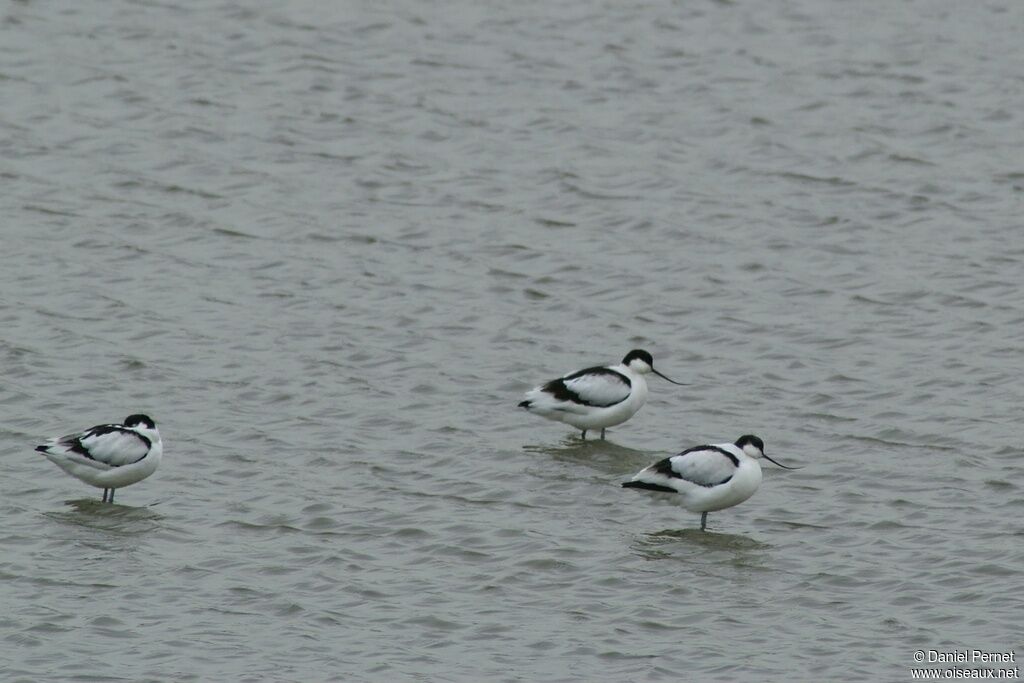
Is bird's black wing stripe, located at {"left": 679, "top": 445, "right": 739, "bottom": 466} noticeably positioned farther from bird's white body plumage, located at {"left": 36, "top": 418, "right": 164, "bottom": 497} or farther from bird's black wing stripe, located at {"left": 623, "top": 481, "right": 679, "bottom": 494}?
bird's white body plumage, located at {"left": 36, "top": 418, "right": 164, "bottom": 497}

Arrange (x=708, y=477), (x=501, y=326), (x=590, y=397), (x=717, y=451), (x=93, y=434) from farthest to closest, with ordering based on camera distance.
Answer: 1. (x=501, y=326)
2. (x=590, y=397)
3. (x=717, y=451)
4. (x=93, y=434)
5. (x=708, y=477)

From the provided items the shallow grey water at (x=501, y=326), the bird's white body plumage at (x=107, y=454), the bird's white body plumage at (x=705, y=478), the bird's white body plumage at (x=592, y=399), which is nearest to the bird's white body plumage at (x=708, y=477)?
the bird's white body plumage at (x=705, y=478)

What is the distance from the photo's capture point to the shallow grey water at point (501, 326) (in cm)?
1520

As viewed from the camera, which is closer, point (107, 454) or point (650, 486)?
point (107, 454)

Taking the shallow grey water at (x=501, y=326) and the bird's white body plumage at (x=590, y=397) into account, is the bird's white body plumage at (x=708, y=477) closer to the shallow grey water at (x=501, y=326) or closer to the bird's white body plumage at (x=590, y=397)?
the shallow grey water at (x=501, y=326)

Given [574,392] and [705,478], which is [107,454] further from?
[705,478]

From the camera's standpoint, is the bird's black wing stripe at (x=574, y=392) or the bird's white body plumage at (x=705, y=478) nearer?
the bird's white body plumage at (x=705, y=478)

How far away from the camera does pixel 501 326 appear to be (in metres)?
22.5

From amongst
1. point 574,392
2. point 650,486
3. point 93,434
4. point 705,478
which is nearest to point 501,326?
point 574,392

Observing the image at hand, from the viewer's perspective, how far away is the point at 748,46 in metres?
31.0

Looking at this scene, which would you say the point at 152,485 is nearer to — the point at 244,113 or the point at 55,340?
the point at 55,340

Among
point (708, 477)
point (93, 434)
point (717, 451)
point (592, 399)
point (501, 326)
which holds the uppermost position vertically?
point (501, 326)

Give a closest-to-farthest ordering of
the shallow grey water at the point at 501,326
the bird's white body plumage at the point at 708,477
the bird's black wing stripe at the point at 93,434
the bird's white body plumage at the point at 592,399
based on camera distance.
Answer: the shallow grey water at the point at 501,326 → the bird's white body plumage at the point at 708,477 → the bird's black wing stripe at the point at 93,434 → the bird's white body plumage at the point at 592,399

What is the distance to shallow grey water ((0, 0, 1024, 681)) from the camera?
15.2 m
